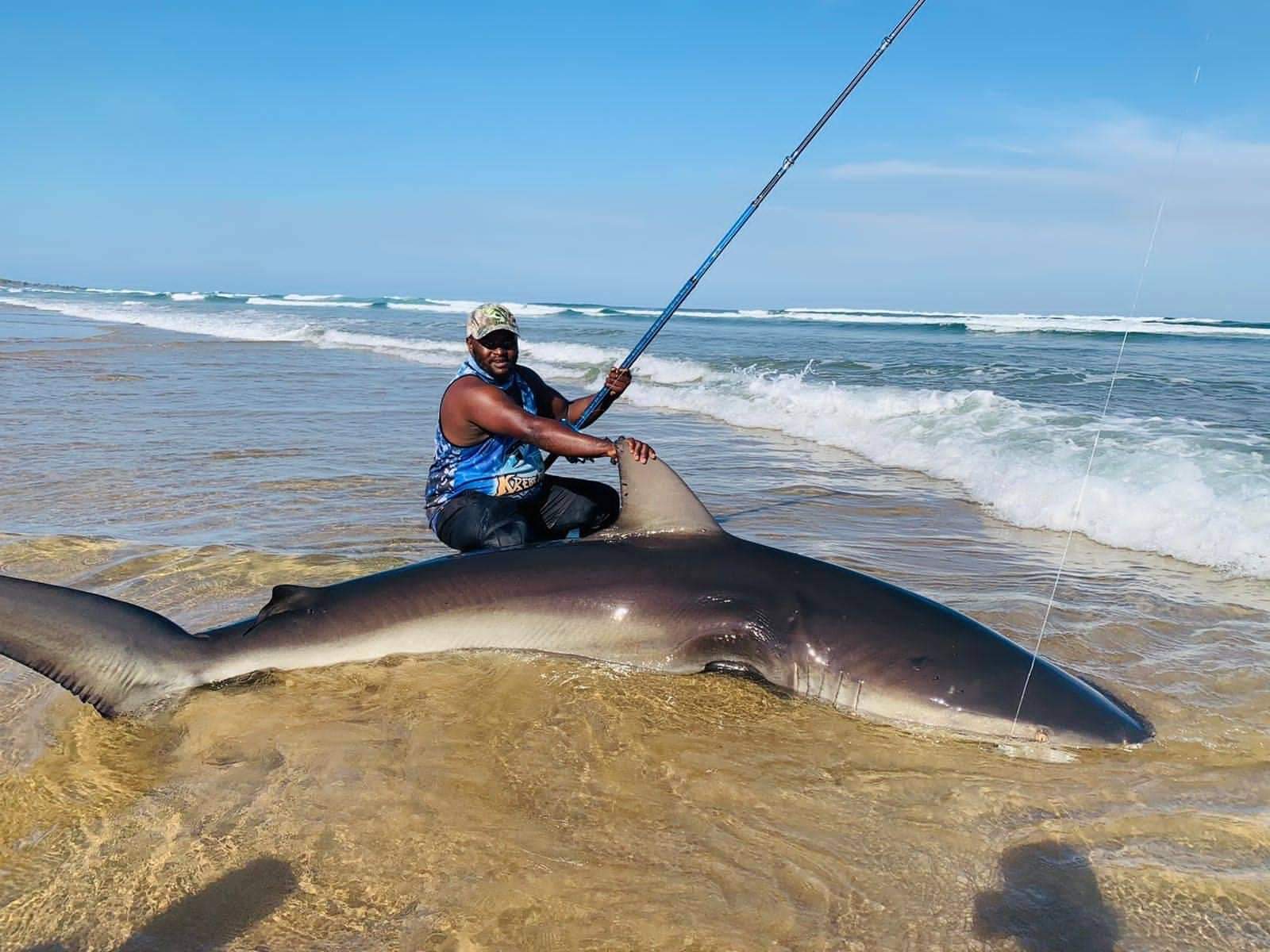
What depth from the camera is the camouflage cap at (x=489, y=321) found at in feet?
15.8

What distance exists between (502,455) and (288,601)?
1.55m

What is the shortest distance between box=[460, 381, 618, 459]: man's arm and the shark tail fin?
1625 millimetres

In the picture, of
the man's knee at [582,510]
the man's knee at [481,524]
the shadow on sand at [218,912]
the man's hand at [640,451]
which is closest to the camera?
the shadow on sand at [218,912]

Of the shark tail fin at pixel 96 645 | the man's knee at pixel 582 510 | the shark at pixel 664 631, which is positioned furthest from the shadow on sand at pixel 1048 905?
the man's knee at pixel 582 510

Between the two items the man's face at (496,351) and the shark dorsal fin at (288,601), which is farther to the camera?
the man's face at (496,351)

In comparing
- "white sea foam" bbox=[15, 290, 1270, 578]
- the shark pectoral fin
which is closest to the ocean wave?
"white sea foam" bbox=[15, 290, 1270, 578]

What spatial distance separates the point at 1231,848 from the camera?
283cm

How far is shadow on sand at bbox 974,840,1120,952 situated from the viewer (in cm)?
240

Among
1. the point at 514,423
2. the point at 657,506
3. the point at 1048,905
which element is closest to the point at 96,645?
the point at 514,423

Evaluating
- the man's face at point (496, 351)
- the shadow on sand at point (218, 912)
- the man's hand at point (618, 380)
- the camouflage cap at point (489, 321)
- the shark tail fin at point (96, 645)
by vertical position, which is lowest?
the shadow on sand at point (218, 912)

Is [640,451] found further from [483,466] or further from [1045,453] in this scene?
[1045,453]

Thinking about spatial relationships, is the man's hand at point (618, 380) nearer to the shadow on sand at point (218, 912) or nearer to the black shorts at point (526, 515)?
the black shorts at point (526, 515)

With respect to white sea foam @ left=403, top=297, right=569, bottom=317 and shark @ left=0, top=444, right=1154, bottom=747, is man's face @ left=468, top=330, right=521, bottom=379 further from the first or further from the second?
white sea foam @ left=403, top=297, right=569, bottom=317

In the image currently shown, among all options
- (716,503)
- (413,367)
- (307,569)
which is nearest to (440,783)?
(307,569)
